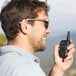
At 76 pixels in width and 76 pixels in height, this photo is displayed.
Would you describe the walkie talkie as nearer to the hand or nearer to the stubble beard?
the hand

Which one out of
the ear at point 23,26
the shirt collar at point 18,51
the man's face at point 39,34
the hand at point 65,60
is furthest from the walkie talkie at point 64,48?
the shirt collar at point 18,51

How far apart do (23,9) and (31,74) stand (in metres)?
1.09

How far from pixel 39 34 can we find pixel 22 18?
0.90 feet

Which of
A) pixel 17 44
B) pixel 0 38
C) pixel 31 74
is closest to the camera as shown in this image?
pixel 31 74

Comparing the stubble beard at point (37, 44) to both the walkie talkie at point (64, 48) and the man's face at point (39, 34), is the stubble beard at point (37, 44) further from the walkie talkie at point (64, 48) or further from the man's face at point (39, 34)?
the walkie talkie at point (64, 48)

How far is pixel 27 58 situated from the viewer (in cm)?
375

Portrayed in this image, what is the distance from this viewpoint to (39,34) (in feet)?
14.5

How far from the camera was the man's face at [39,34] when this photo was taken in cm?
426

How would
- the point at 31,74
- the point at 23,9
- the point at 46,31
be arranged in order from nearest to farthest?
the point at 31,74 < the point at 23,9 < the point at 46,31

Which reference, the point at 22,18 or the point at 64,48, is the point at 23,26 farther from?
the point at 64,48

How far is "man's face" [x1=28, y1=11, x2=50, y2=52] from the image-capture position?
14.0 ft

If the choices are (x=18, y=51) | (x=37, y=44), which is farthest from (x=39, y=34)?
(x=18, y=51)

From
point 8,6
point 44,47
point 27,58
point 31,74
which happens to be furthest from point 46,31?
point 31,74

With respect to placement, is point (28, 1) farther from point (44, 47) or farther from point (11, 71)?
point (11, 71)
